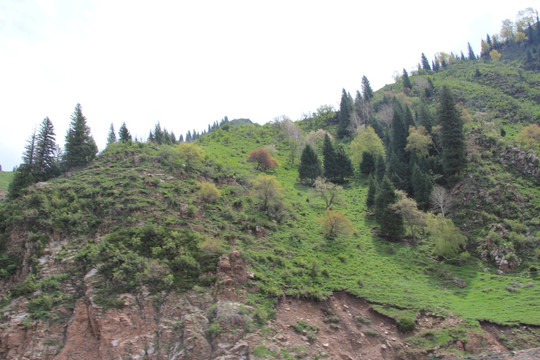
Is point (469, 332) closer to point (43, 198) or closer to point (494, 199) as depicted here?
point (494, 199)

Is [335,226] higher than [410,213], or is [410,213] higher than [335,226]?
[335,226]

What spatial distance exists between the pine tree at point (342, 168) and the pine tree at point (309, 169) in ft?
13.1

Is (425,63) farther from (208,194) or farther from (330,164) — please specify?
(208,194)

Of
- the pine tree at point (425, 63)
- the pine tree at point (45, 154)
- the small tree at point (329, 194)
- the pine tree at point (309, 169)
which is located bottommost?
the small tree at point (329, 194)

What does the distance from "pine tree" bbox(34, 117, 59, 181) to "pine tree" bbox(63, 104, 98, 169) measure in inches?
95.1

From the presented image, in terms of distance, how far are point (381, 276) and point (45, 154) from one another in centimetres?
5151

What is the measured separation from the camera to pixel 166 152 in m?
52.5

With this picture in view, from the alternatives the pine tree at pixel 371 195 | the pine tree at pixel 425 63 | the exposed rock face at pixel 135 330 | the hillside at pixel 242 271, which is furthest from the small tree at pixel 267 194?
the pine tree at pixel 425 63

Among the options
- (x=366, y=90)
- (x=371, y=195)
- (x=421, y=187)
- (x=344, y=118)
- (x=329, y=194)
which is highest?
(x=366, y=90)

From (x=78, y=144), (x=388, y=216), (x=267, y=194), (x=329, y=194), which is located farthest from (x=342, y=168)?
(x=78, y=144)

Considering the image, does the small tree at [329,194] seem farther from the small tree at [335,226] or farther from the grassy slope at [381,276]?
the small tree at [335,226]

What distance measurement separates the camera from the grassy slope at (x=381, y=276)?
30422 millimetres

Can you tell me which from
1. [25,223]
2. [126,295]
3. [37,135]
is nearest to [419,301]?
[126,295]

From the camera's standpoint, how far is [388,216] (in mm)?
45094
